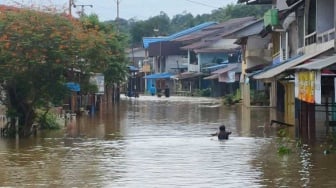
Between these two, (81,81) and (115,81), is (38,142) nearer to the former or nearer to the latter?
(81,81)

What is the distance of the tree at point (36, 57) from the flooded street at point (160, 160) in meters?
1.41

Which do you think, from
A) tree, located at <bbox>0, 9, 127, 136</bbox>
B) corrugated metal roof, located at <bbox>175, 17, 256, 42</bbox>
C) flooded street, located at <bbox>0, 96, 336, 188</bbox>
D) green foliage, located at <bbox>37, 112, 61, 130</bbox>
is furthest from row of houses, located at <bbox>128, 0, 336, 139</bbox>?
green foliage, located at <bbox>37, 112, 61, 130</bbox>

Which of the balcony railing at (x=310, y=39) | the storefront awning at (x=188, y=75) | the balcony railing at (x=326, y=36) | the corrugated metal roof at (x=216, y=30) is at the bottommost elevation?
the balcony railing at (x=326, y=36)

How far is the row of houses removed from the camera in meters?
23.0

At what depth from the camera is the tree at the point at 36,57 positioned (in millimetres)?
25812

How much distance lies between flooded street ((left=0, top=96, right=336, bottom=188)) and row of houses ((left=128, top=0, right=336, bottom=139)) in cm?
193

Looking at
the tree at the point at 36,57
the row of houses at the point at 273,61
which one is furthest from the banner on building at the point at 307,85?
the tree at the point at 36,57

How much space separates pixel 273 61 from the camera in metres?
45.2

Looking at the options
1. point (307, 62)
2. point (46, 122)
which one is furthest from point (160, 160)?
point (46, 122)

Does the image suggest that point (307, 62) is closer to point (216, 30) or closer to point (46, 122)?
point (46, 122)

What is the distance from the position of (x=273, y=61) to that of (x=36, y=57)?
878 inches

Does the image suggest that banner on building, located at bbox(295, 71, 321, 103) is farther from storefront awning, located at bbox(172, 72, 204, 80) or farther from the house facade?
storefront awning, located at bbox(172, 72, 204, 80)

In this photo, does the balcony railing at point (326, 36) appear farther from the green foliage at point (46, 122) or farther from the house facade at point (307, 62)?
the green foliage at point (46, 122)

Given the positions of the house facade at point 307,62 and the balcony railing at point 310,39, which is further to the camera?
the balcony railing at point 310,39
